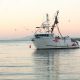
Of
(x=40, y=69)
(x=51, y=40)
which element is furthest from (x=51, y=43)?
(x=40, y=69)

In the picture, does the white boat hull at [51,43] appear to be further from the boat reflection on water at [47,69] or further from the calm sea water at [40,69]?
the boat reflection on water at [47,69]

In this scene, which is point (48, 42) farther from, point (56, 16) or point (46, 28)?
point (56, 16)

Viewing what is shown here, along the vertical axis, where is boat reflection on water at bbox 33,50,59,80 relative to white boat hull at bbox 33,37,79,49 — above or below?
above

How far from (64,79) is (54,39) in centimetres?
6503

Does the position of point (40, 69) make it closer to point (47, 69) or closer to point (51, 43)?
point (47, 69)

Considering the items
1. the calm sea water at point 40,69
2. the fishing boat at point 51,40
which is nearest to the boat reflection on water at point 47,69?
the calm sea water at point 40,69

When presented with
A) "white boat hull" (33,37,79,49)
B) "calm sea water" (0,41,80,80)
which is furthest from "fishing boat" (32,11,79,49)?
"calm sea water" (0,41,80,80)

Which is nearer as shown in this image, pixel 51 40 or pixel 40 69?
pixel 40 69

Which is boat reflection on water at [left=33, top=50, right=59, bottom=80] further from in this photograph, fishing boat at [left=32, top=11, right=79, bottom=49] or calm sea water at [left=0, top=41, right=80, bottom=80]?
fishing boat at [left=32, top=11, right=79, bottom=49]

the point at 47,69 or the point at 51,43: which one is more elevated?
the point at 47,69

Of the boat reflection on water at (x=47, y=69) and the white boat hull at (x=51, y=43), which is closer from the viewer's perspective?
the boat reflection on water at (x=47, y=69)

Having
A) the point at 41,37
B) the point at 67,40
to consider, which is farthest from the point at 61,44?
the point at 41,37

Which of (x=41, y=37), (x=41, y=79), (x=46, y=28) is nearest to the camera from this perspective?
(x=41, y=79)

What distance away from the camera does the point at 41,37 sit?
3322 inches
